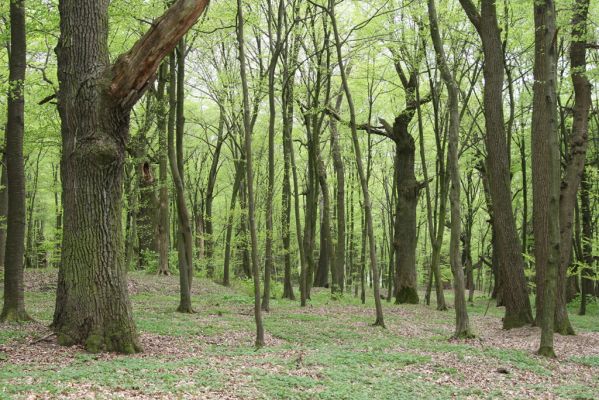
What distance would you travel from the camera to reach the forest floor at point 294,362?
5.64 meters

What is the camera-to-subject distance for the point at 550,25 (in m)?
8.91

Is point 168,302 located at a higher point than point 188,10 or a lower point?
lower

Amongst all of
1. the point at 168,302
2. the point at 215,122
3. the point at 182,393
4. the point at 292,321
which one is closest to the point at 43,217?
the point at 215,122

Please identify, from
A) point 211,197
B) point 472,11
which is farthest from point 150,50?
point 211,197

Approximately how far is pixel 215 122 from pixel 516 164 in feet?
56.5

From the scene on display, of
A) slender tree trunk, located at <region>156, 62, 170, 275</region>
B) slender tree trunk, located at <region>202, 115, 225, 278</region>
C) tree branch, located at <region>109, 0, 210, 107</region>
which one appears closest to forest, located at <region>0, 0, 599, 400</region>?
tree branch, located at <region>109, 0, 210, 107</region>

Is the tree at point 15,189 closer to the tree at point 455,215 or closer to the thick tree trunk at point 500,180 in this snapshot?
the tree at point 455,215

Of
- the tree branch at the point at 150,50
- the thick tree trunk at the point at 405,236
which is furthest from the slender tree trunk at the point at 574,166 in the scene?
the tree branch at the point at 150,50

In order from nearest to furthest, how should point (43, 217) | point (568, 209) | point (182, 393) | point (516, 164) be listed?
point (182, 393) < point (568, 209) < point (516, 164) < point (43, 217)

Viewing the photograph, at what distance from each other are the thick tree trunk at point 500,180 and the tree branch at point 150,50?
27.9 feet

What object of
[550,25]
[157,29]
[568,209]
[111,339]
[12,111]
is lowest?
[111,339]

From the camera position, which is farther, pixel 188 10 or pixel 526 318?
pixel 526 318

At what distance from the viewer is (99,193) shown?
7.51 metres

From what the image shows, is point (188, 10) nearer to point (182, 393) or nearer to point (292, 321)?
point (182, 393)
